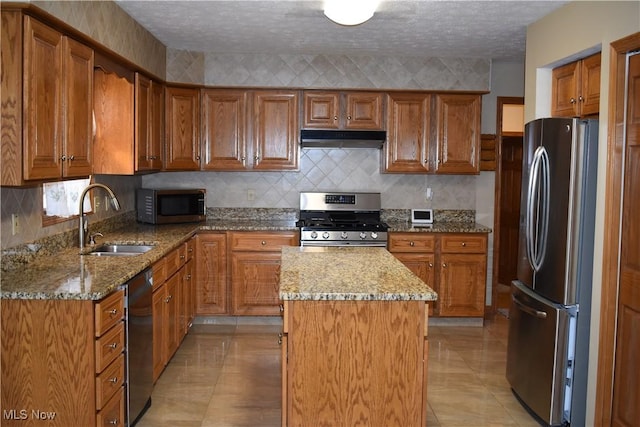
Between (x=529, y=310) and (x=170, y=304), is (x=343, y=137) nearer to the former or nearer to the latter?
(x=170, y=304)

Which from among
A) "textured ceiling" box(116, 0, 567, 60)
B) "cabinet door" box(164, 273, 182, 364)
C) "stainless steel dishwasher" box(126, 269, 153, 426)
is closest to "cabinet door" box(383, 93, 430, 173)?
"textured ceiling" box(116, 0, 567, 60)

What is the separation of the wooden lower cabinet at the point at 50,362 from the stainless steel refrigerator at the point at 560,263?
7.88 feet

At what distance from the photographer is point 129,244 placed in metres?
4.25

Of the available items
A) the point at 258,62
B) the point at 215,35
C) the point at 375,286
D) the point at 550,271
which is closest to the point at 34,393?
the point at 375,286

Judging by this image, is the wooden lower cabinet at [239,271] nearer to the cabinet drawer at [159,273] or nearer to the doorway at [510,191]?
the cabinet drawer at [159,273]

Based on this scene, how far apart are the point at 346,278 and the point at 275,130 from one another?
2.93 metres

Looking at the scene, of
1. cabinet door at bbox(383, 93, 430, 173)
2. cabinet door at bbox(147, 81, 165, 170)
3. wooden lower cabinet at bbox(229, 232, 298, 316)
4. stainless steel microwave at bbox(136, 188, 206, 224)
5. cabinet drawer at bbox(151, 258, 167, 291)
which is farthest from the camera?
cabinet door at bbox(383, 93, 430, 173)

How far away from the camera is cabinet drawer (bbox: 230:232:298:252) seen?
5527 millimetres

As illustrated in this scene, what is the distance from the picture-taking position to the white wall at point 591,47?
3199 millimetres

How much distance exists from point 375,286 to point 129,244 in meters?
2.08

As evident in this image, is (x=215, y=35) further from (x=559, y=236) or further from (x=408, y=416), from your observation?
(x=408, y=416)

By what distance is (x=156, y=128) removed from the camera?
5207 mm

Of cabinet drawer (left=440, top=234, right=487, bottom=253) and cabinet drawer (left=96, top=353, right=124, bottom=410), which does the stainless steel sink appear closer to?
cabinet drawer (left=96, top=353, right=124, bottom=410)

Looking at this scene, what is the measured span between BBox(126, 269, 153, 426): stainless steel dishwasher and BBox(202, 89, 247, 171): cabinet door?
7.47 feet
